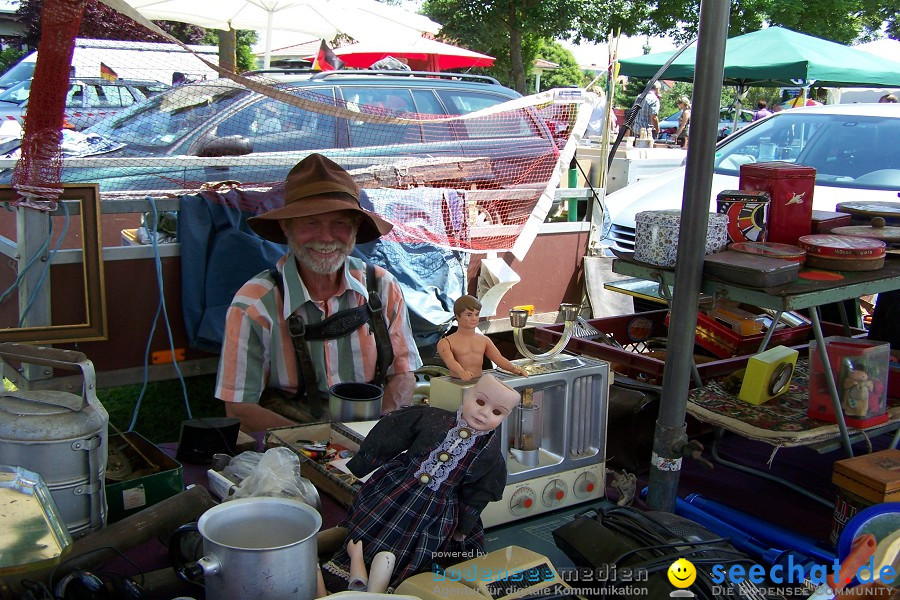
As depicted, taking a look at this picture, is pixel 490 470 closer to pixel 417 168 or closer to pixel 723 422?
pixel 723 422

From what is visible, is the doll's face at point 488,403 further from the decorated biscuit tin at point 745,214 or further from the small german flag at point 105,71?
the small german flag at point 105,71

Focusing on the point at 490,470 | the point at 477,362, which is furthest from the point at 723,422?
the point at 490,470

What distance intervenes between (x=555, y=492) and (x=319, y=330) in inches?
44.3

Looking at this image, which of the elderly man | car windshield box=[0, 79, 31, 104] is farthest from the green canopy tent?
car windshield box=[0, 79, 31, 104]

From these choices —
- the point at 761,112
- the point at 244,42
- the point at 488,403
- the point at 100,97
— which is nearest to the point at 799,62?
the point at 761,112

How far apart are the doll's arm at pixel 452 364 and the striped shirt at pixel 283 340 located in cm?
92

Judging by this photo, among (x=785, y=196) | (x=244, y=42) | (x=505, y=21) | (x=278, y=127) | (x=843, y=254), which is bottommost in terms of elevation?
(x=843, y=254)

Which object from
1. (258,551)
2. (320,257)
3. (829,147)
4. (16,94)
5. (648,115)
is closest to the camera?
(258,551)

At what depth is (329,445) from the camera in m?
1.95

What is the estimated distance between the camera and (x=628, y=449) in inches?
87.6

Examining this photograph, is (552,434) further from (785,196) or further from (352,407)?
(785,196)

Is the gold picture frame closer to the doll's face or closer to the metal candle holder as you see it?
the metal candle holder

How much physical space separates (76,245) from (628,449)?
10.7 ft

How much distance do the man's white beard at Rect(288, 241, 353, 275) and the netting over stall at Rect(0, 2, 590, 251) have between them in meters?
0.97
